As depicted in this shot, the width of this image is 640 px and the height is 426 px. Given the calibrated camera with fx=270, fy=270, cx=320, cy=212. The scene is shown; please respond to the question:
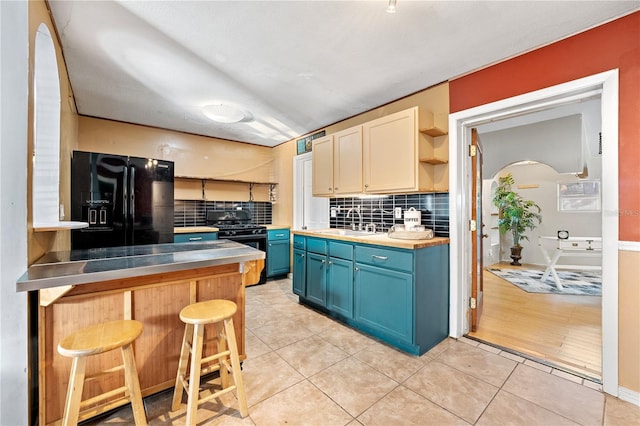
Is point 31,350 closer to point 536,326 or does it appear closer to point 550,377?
point 550,377

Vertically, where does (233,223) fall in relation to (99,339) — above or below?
above

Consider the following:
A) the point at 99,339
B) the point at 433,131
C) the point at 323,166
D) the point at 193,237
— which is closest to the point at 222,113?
the point at 323,166

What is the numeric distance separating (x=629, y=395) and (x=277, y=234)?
395 cm

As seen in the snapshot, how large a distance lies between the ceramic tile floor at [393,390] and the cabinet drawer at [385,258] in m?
0.72

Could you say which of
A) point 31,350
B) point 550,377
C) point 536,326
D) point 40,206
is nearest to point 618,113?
point 550,377

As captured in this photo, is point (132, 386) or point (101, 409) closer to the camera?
point (132, 386)

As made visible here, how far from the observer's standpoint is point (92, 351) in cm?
116

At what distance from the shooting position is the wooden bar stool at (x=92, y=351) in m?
1.17

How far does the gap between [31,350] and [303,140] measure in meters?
3.77

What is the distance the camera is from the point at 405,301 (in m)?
2.22

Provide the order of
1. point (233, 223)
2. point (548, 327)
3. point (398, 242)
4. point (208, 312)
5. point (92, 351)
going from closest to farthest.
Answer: point (92, 351) → point (208, 312) → point (398, 242) → point (548, 327) → point (233, 223)

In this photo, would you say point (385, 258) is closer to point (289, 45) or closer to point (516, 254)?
point (289, 45)

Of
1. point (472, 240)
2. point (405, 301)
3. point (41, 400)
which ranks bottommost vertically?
point (41, 400)

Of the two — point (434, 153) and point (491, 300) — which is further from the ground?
point (434, 153)
